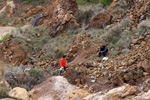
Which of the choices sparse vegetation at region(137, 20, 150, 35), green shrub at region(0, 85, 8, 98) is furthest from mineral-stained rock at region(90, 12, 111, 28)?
green shrub at region(0, 85, 8, 98)

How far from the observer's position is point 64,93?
5.79m

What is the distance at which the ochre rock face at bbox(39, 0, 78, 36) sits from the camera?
1191 centimetres

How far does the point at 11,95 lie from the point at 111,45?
5.16 meters

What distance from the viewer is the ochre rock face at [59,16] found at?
11.9 metres

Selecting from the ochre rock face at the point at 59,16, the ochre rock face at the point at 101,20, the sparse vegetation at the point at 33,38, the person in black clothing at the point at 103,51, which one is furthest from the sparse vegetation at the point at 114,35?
the sparse vegetation at the point at 33,38

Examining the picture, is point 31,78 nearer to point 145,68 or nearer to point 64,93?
point 64,93

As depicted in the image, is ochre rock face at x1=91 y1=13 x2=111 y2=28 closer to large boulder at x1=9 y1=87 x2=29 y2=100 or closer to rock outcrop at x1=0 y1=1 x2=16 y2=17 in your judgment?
large boulder at x1=9 y1=87 x2=29 y2=100

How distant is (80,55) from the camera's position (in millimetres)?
8664

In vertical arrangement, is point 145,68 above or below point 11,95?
above

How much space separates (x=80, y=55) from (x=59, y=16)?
4.90 meters

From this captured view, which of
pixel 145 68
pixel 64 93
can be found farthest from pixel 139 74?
pixel 64 93

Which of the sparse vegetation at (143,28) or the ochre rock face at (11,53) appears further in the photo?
the ochre rock face at (11,53)

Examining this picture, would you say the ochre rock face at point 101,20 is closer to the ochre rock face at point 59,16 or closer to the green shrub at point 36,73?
the ochre rock face at point 59,16

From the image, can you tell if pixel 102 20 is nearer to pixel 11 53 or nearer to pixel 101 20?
pixel 101 20
